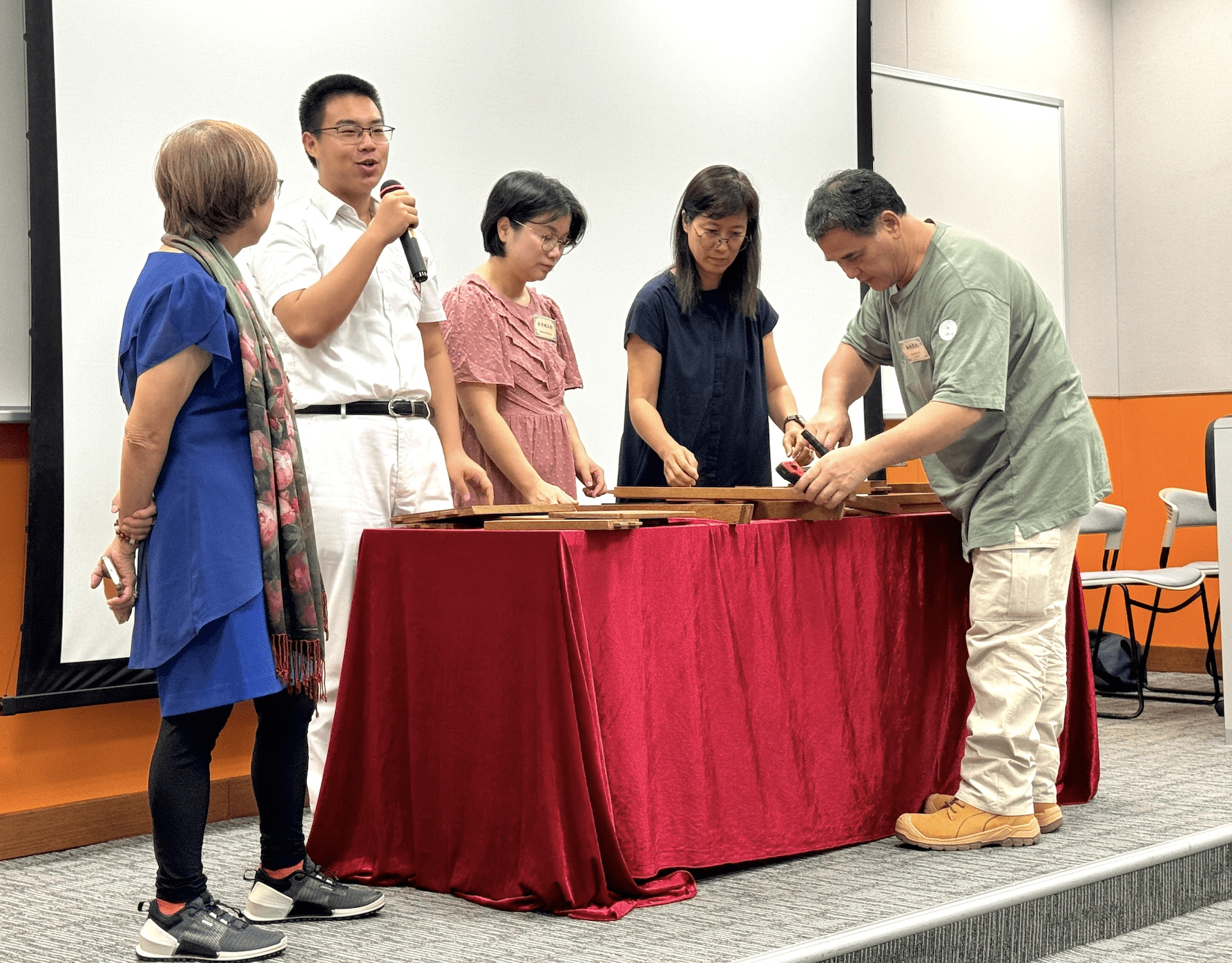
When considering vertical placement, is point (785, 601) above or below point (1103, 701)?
above

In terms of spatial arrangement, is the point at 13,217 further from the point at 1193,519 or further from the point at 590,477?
the point at 1193,519

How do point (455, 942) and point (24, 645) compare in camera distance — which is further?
point (24, 645)

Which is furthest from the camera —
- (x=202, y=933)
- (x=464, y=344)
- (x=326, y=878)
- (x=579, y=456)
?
(x=579, y=456)

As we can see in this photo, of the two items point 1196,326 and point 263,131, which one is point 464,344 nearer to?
point 263,131

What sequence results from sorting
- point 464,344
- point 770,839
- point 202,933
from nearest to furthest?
point 202,933 < point 770,839 < point 464,344

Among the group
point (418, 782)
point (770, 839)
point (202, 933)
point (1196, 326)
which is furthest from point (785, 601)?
point (1196, 326)

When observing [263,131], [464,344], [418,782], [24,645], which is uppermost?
[263,131]

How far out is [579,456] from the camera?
A: 130 inches

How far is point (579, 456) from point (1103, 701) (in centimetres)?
278

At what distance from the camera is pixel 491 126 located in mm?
3863

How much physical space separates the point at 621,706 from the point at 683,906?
1.22 ft

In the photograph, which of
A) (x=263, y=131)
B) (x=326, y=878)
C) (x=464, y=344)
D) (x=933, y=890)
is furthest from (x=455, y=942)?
(x=263, y=131)

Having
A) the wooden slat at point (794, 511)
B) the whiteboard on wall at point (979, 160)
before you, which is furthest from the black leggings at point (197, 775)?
the whiteboard on wall at point (979, 160)

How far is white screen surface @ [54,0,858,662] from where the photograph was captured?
10.2 feet
